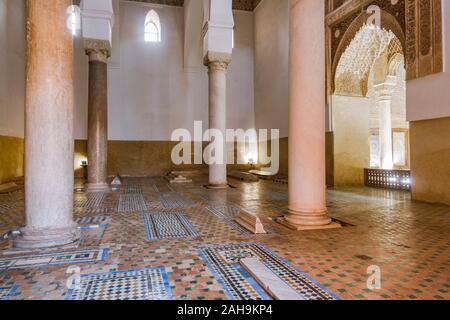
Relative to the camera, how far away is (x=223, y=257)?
3.28 m

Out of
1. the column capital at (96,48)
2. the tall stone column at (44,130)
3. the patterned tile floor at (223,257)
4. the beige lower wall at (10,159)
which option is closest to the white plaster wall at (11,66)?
the beige lower wall at (10,159)

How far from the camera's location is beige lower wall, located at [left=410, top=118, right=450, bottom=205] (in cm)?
639

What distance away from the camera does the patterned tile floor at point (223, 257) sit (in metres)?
2.48

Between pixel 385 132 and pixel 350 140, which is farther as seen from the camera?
pixel 385 132

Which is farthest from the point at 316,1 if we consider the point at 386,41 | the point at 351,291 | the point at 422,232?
the point at 386,41

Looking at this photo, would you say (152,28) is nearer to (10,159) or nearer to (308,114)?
(10,159)

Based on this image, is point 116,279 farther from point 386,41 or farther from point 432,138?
point 386,41

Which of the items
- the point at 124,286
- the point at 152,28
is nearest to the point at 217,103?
the point at 152,28

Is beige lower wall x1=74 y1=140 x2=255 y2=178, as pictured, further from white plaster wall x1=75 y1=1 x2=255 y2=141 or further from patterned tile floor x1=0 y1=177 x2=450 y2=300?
patterned tile floor x1=0 y1=177 x2=450 y2=300

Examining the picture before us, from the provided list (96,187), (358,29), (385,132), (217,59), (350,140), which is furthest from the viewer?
(385,132)

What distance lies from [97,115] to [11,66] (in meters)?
3.88

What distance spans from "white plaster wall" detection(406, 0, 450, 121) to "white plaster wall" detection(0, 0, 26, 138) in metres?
11.1

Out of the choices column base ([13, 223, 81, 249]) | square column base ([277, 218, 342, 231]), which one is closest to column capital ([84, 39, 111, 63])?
column base ([13, 223, 81, 249])
